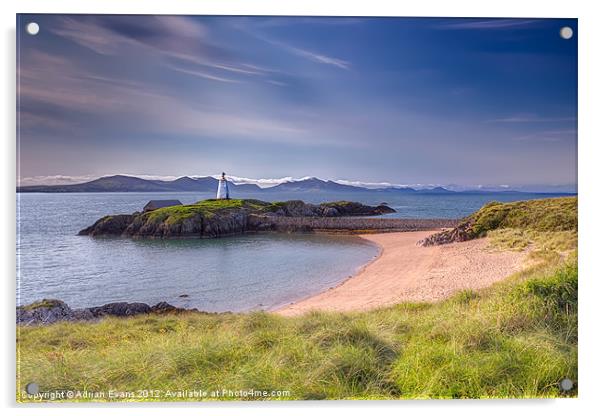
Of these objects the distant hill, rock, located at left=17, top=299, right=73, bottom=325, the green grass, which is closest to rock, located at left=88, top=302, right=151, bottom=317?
rock, located at left=17, top=299, right=73, bottom=325

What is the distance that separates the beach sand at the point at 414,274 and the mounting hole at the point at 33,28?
2.98 m

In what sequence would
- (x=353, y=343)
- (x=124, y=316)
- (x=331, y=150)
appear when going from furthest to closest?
(x=331, y=150) < (x=124, y=316) < (x=353, y=343)

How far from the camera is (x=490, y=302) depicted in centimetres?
346

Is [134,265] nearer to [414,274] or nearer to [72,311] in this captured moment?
[72,311]

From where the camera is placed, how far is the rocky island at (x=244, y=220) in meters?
3.69

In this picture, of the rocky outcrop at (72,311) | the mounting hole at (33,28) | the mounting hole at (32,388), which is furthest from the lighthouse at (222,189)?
the mounting hole at (32,388)

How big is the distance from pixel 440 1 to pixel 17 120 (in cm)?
354

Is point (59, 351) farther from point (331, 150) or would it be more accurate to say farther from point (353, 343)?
point (331, 150)

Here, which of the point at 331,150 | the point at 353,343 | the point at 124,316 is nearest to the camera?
the point at 353,343

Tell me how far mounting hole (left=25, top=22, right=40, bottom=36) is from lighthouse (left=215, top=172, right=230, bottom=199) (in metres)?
1.83

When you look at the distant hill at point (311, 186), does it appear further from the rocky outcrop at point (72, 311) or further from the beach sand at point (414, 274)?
the rocky outcrop at point (72, 311)

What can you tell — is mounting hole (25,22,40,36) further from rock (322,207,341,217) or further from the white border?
rock (322,207,341,217)

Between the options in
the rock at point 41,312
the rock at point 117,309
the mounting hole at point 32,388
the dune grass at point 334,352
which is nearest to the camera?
the dune grass at point 334,352
